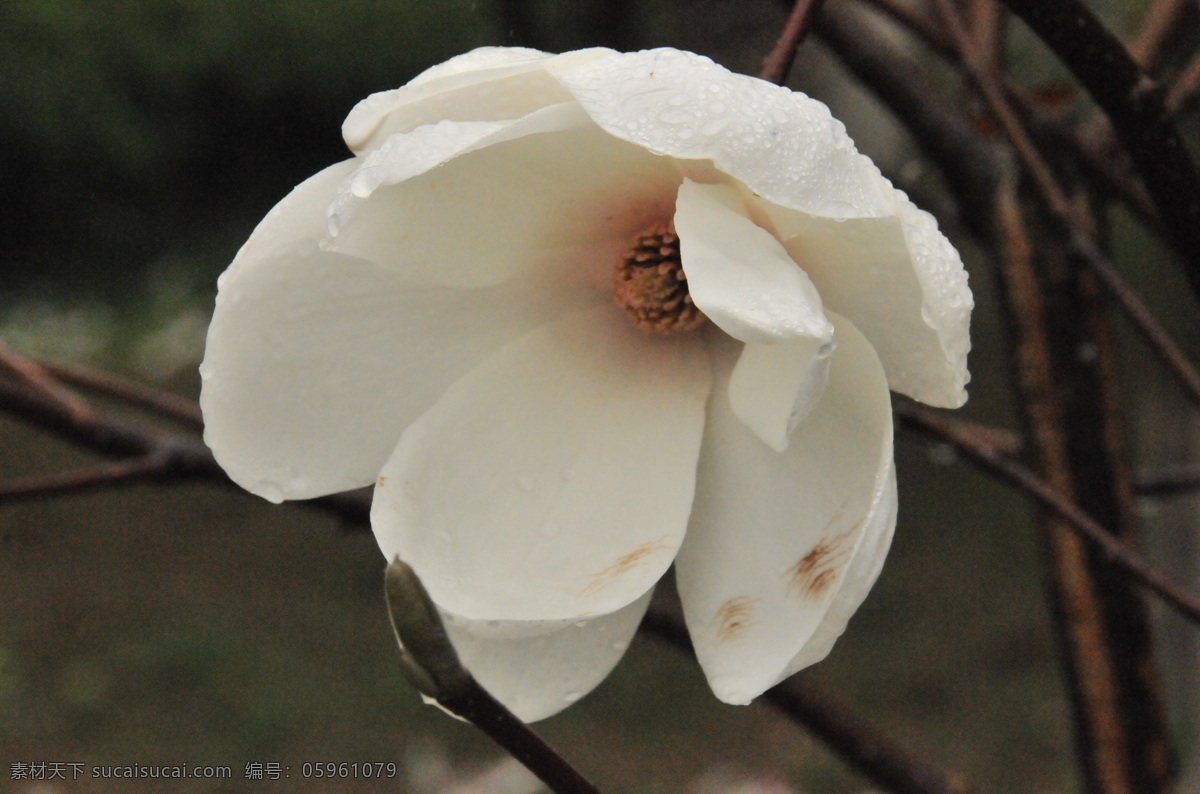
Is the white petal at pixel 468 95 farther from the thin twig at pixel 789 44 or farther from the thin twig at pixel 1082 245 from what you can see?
the thin twig at pixel 1082 245

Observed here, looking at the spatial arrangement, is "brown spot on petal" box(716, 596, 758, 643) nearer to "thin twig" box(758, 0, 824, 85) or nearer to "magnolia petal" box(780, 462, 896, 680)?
"magnolia petal" box(780, 462, 896, 680)

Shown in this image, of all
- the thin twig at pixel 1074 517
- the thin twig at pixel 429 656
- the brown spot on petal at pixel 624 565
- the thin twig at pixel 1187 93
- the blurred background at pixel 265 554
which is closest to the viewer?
the thin twig at pixel 429 656

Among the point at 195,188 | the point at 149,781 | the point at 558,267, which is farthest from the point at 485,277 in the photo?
the point at 195,188

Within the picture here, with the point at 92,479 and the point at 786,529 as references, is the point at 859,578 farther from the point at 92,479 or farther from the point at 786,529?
the point at 92,479

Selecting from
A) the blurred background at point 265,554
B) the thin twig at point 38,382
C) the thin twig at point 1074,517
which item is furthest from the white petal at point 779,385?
the blurred background at point 265,554

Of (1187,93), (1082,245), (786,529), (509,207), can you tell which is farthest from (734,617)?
(1187,93)

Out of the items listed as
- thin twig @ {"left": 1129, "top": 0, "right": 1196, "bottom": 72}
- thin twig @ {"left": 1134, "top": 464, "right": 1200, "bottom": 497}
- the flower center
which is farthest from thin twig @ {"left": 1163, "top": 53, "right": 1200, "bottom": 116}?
the flower center

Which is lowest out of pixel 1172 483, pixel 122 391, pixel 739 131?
pixel 122 391
